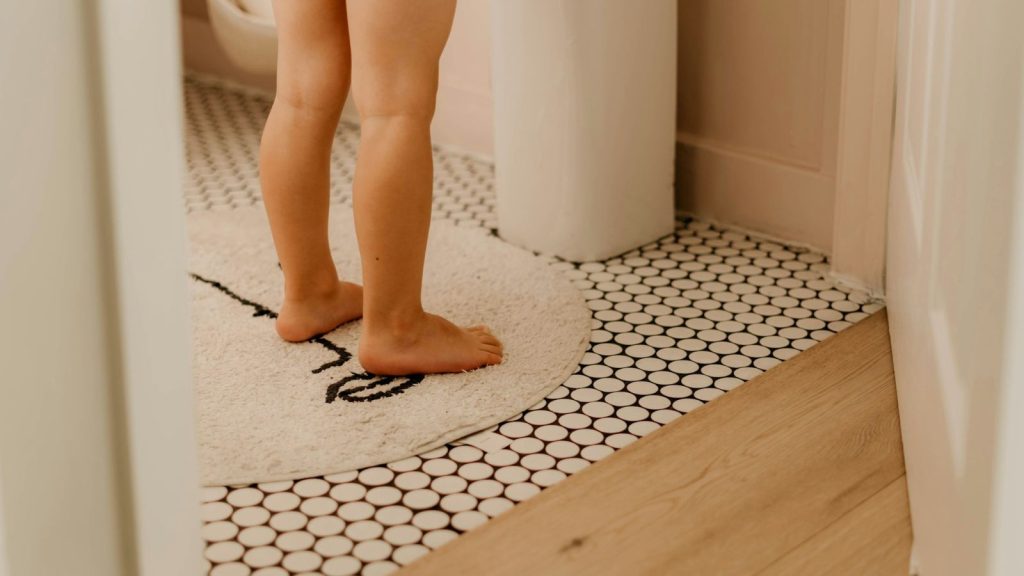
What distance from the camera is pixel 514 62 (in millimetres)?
1851

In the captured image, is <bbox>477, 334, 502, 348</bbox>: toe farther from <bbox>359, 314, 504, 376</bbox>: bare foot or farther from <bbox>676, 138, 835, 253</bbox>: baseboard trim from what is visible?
<bbox>676, 138, 835, 253</bbox>: baseboard trim

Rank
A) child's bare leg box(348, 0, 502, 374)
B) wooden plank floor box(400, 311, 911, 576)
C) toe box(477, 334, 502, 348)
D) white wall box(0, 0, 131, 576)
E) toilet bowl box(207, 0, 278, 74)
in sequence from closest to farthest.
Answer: white wall box(0, 0, 131, 576)
wooden plank floor box(400, 311, 911, 576)
child's bare leg box(348, 0, 502, 374)
toe box(477, 334, 502, 348)
toilet bowl box(207, 0, 278, 74)

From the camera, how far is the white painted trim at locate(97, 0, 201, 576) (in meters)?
0.75

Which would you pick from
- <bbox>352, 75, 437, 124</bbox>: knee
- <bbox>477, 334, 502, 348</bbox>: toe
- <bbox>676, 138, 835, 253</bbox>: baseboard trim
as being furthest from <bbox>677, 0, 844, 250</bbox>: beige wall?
<bbox>352, 75, 437, 124</bbox>: knee

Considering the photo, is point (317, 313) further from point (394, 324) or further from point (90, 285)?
point (90, 285)

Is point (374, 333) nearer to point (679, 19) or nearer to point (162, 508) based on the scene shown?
point (162, 508)

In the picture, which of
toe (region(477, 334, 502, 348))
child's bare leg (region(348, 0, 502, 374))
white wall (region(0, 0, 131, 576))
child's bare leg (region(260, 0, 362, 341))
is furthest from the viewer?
toe (region(477, 334, 502, 348))

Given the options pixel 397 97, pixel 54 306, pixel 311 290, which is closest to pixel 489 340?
pixel 311 290

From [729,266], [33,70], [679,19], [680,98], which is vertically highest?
[33,70]

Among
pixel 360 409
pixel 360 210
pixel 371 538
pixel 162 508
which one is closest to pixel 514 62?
pixel 360 210

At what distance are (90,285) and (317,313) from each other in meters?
0.86

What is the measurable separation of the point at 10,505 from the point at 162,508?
0.34 ft

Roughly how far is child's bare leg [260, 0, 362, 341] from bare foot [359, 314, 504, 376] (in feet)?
0.45

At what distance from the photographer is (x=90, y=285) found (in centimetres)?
77
